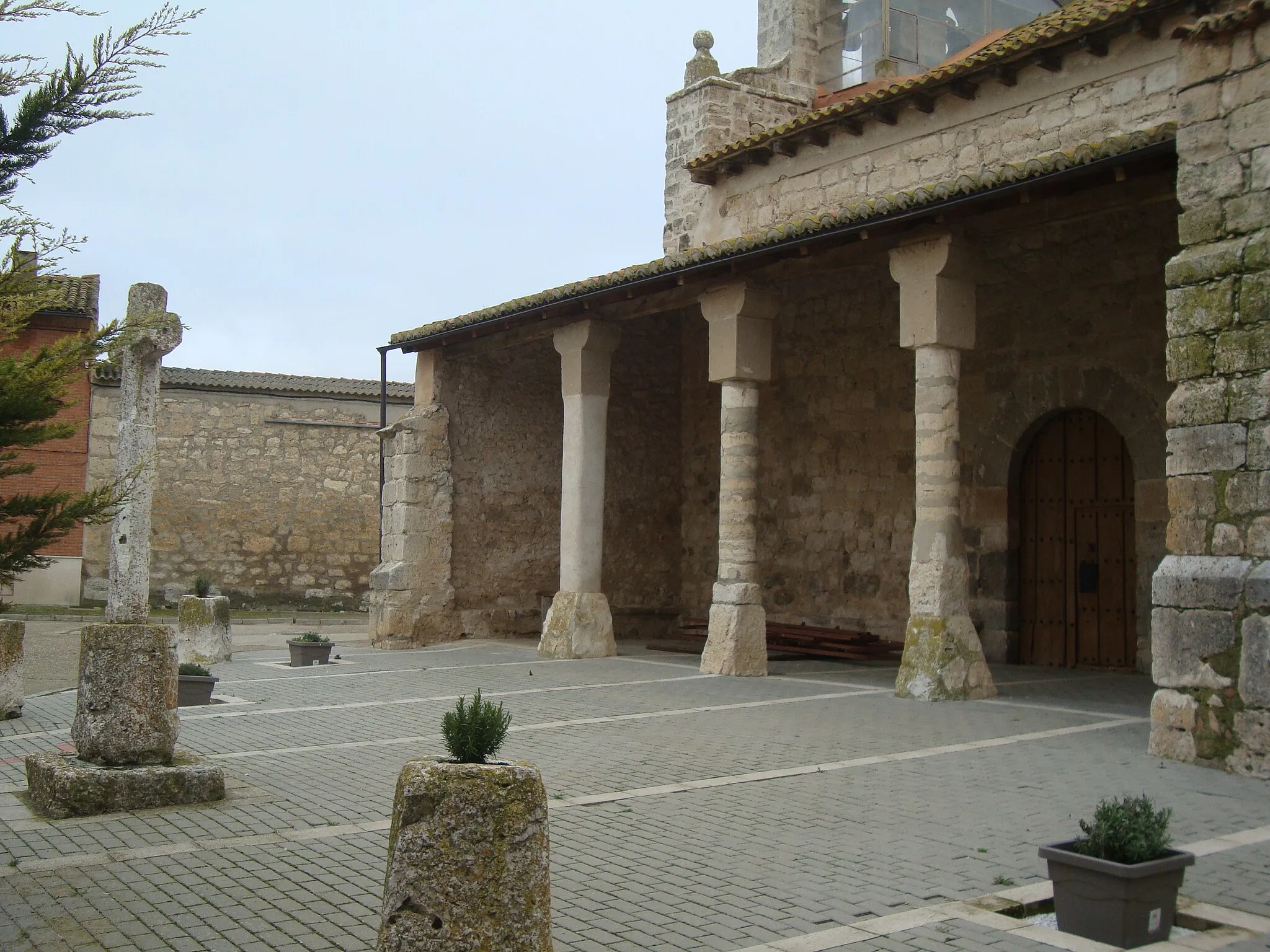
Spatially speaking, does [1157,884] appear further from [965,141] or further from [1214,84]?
[965,141]

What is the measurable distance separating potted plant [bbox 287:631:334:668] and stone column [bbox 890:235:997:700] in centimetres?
607

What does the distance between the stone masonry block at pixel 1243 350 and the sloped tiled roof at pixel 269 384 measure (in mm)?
16338

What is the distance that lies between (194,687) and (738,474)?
5176mm

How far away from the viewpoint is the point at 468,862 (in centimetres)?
326

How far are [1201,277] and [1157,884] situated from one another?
4.35 metres

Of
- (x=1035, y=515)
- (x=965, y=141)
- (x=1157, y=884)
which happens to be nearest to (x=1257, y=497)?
(x=1157, y=884)

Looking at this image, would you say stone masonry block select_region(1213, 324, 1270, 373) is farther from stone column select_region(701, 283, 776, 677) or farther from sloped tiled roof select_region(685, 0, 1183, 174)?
stone column select_region(701, 283, 776, 677)

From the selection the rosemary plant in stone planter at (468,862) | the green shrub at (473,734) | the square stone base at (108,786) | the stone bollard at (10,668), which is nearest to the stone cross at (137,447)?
the square stone base at (108,786)

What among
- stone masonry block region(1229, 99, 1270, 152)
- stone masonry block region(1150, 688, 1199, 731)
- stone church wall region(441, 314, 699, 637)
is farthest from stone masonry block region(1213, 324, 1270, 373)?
stone church wall region(441, 314, 699, 637)

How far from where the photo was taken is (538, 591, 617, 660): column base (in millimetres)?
12977

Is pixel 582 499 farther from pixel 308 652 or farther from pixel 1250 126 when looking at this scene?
pixel 1250 126

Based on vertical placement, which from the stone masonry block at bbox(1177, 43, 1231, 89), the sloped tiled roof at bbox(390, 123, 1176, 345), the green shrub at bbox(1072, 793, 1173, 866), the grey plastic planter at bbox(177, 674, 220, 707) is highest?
the stone masonry block at bbox(1177, 43, 1231, 89)

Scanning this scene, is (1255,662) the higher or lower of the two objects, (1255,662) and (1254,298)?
the lower

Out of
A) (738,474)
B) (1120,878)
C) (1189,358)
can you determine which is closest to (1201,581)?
(1189,358)
